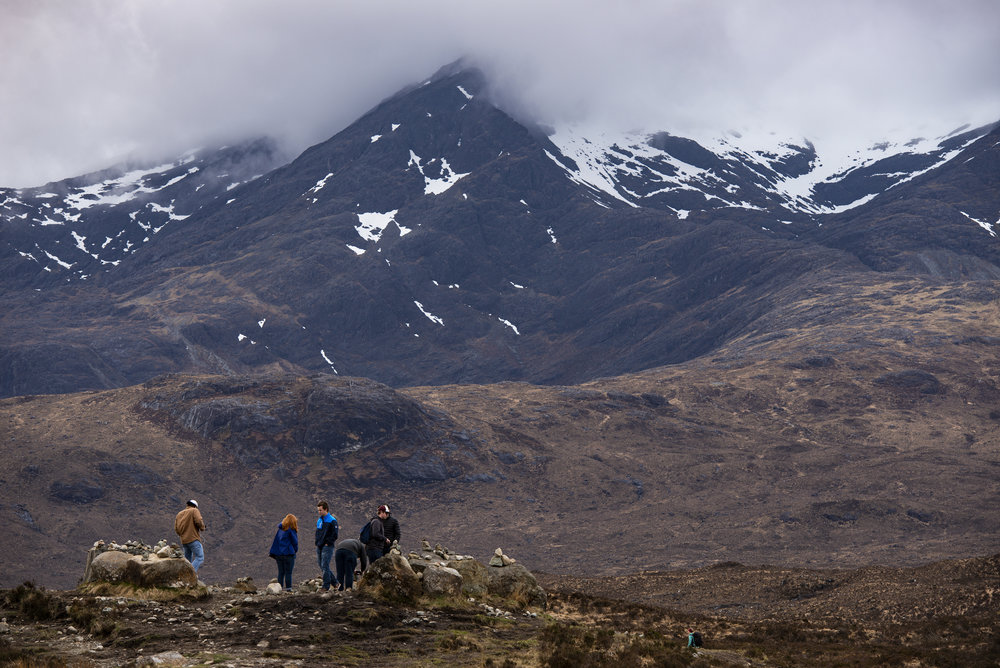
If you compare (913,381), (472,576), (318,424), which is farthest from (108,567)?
(913,381)

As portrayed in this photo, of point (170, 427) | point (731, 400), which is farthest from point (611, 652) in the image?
point (731, 400)

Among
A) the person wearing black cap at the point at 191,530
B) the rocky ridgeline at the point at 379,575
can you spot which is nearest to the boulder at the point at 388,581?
the rocky ridgeline at the point at 379,575

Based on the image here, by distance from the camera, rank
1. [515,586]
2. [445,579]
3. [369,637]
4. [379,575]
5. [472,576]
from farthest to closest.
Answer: [515,586] → [472,576] → [445,579] → [379,575] → [369,637]

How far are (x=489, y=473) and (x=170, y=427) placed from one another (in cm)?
4648

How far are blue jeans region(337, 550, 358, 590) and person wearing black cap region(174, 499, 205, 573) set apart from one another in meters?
3.72

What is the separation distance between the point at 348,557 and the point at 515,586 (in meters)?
6.83

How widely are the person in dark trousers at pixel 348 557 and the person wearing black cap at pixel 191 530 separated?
372 centimetres

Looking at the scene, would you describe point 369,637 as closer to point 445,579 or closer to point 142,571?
point 445,579

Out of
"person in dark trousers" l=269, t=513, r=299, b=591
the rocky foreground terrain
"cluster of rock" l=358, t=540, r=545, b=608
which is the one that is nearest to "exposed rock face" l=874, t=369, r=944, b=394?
the rocky foreground terrain

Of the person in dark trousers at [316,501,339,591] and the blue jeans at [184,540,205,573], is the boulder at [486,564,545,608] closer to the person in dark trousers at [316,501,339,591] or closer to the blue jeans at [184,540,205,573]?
the person in dark trousers at [316,501,339,591]

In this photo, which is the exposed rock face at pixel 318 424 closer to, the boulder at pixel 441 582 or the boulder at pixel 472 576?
the boulder at pixel 472 576

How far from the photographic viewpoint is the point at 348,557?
1170 inches

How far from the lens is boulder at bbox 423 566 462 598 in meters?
29.6

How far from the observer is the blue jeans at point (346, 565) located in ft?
97.6
